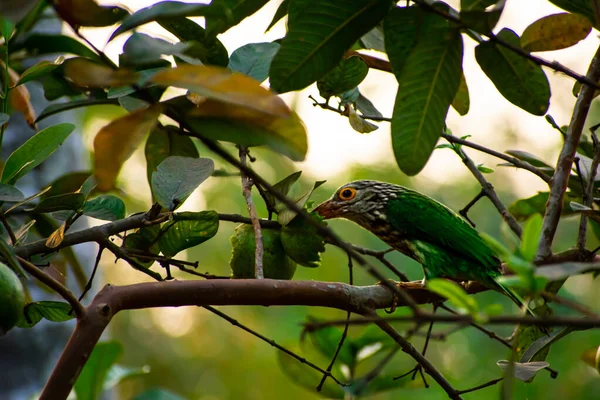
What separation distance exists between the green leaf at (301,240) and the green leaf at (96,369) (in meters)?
0.75

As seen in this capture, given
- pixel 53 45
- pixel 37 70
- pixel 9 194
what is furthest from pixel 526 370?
pixel 53 45

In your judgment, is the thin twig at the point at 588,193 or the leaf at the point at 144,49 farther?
the thin twig at the point at 588,193

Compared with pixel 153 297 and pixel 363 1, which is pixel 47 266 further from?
pixel 363 1

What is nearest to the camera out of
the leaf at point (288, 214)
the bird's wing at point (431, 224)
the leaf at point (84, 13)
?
the leaf at point (84, 13)

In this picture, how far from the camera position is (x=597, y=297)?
34.8ft

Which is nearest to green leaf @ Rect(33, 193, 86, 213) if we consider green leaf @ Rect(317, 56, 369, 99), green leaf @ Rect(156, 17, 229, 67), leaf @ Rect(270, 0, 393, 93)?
green leaf @ Rect(156, 17, 229, 67)

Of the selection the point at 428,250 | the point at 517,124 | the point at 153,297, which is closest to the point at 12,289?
the point at 153,297

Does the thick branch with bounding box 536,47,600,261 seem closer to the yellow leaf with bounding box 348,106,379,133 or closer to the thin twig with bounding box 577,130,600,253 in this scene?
the thin twig with bounding box 577,130,600,253

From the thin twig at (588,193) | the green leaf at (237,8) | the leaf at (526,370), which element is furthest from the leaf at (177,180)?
the thin twig at (588,193)

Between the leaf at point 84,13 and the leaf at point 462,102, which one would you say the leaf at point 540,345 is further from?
the leaf at point 84,13

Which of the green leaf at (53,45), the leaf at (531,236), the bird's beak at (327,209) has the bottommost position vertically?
the leaf at (531,236)

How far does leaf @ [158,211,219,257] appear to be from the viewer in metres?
1.67

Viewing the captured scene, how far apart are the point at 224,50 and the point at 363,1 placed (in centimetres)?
45

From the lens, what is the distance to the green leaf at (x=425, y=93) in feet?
4.67
